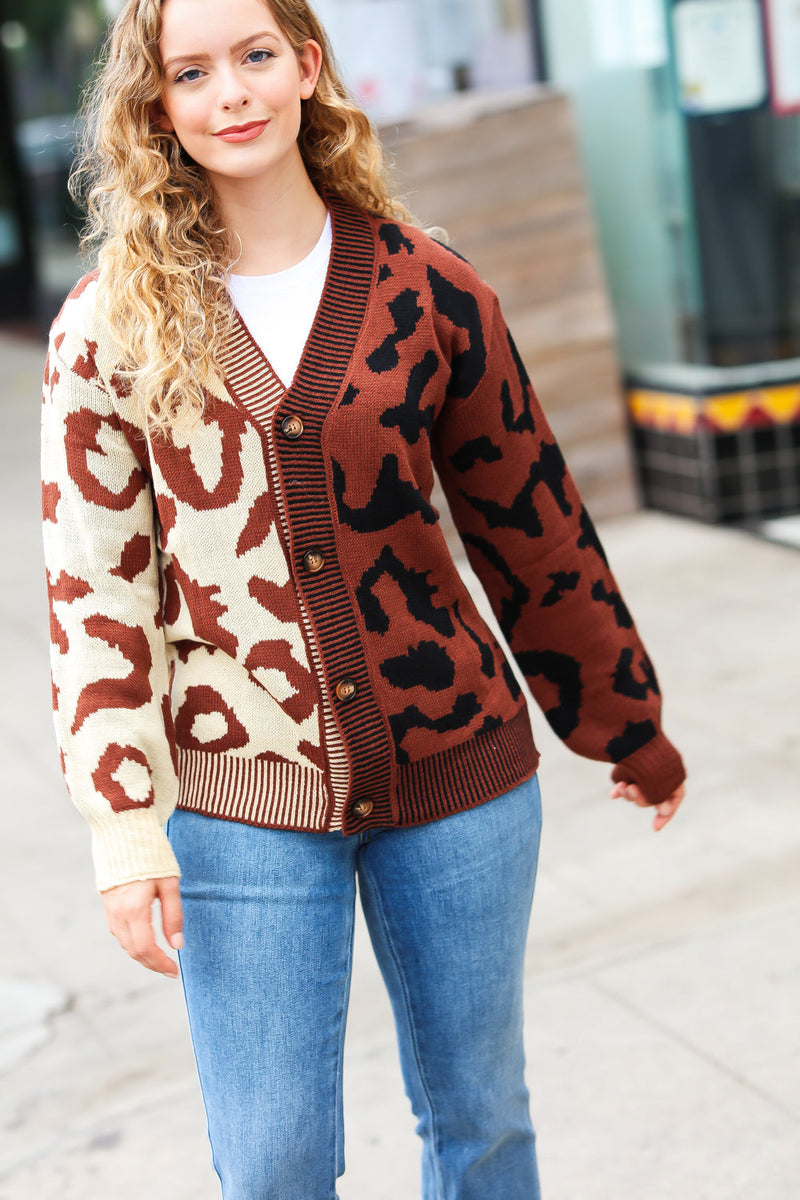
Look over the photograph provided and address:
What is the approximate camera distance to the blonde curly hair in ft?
5.31

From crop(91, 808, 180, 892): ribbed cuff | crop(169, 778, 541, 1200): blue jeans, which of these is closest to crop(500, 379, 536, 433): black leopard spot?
crop(169, 778, 541, 1200): blue jeans

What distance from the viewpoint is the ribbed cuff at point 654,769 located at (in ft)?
6.48

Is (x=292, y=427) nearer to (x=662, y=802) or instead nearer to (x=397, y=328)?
(x=397, y=328)

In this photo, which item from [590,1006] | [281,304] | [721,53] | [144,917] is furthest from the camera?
[721,53]

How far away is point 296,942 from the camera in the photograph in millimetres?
1671

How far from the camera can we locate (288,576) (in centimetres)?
166

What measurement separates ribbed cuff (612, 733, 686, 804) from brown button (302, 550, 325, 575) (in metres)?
0.57

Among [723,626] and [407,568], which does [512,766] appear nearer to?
[407,568]

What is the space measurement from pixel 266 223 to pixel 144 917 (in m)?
0.80

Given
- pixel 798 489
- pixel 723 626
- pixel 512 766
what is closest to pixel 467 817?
pixel 512 766

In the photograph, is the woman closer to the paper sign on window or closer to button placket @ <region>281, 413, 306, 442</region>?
button placket @ <region>281, 413, 306, 442</region>

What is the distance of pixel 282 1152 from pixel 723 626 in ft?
11.5

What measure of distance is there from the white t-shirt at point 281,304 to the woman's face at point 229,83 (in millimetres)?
118

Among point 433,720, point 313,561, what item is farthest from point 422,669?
point 313,561
